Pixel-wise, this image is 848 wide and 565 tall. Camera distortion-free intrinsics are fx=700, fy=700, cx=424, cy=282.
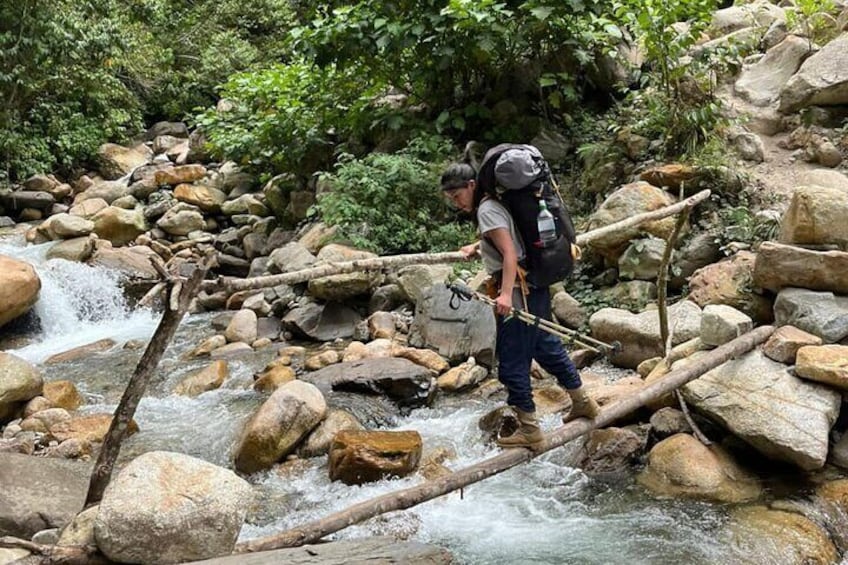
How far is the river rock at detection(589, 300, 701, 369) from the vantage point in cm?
642

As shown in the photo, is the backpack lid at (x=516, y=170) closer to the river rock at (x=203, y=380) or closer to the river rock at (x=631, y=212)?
the river rock at (x=631, y=212)

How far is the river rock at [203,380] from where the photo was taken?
25.3 ft

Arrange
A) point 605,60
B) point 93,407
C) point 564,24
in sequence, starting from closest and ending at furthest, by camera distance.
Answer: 1. point 93,407
2. point 564,24
3. point 605,60

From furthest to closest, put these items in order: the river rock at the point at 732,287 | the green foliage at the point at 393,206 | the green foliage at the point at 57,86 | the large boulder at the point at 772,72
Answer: the green foliage at the point at 57,86
the green foliage at the point at 393,206
the large boulder at the point at 772,72
the river rock at the point at 732,287

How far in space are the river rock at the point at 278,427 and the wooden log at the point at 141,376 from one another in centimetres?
184

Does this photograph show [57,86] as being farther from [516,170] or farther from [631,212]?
[516,170]

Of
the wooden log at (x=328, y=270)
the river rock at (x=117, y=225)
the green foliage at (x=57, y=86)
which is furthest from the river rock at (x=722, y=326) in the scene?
the green foliage at (x=57, y=86)

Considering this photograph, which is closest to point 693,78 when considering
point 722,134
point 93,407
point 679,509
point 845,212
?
point 722,134

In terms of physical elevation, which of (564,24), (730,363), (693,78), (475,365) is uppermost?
(564,24)

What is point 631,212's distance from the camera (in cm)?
766

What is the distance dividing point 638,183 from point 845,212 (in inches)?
107

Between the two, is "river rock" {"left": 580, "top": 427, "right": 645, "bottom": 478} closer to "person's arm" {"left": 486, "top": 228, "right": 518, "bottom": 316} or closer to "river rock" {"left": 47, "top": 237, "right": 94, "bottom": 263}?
"person's arm" {"left": 486, "top": 228, "right": 518, "bottom": 316}

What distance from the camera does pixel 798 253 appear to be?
5.56m

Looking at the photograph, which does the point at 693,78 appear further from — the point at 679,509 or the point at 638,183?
the point at 679,509
